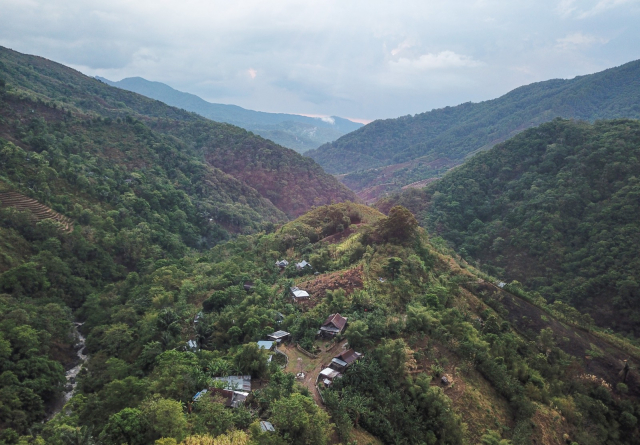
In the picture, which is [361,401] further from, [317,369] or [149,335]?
[149,335]

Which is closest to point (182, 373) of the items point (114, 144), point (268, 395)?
point (268, 395)

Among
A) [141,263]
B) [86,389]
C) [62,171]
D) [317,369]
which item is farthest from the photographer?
[62,171]

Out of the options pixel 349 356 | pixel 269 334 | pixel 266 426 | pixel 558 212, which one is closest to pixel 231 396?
pixel 266 426

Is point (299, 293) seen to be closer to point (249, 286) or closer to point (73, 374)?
point (249, 286)

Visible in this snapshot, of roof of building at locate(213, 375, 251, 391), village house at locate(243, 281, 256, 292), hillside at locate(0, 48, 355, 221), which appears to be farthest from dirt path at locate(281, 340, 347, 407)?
hillside at locate(0, 48, 355, 221)

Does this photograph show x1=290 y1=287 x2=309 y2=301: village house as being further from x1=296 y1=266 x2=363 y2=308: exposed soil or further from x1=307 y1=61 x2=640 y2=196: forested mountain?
x1=307 y1=61 x2=640 y2=196: forested mountain

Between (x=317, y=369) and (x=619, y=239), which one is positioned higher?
(x=619, y=239)
